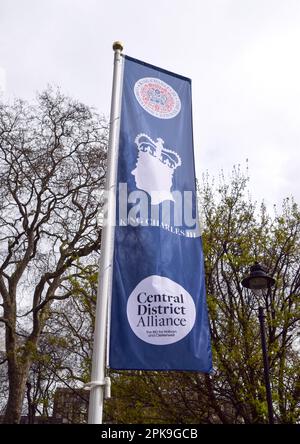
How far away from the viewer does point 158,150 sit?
6191 millimetres

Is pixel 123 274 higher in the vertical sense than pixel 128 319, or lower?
higher

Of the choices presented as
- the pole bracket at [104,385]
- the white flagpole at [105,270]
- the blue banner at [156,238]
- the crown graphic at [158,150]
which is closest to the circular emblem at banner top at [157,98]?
the blue banner at [156,238]

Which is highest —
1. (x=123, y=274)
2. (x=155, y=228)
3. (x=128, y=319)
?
(x=155, y=228)

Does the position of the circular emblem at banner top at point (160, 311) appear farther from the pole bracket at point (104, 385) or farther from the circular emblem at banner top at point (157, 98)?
the circular emblem at banner top at point (157, 98)

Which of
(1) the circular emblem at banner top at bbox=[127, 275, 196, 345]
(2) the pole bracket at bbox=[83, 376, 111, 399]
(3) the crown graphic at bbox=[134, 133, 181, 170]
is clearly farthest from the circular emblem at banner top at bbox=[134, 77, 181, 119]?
(2) the pole bracket at bbox=[83, 376, 111, 399]

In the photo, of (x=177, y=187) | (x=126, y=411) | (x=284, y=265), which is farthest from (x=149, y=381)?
(x=177, y=187)

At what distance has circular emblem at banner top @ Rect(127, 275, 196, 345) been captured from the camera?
16.9ft

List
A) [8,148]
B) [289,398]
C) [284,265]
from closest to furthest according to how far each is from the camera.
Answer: [289,398] → [284,265] → [8,148]

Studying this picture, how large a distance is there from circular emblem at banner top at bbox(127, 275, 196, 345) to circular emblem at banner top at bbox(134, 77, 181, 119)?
2.45 m

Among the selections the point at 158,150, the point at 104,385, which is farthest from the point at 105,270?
the point at 158,150

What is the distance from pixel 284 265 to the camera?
40.6 feet

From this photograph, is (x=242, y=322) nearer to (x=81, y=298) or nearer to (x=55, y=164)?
(x=81, y=298)

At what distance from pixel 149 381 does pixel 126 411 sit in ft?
3.11

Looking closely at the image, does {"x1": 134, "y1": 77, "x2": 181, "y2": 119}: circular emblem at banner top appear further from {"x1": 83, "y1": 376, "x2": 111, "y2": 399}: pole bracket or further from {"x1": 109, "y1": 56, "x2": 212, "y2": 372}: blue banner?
{"x1": 83, "y1": 376, "x2": 111, "y2": 399}: pole bracket
